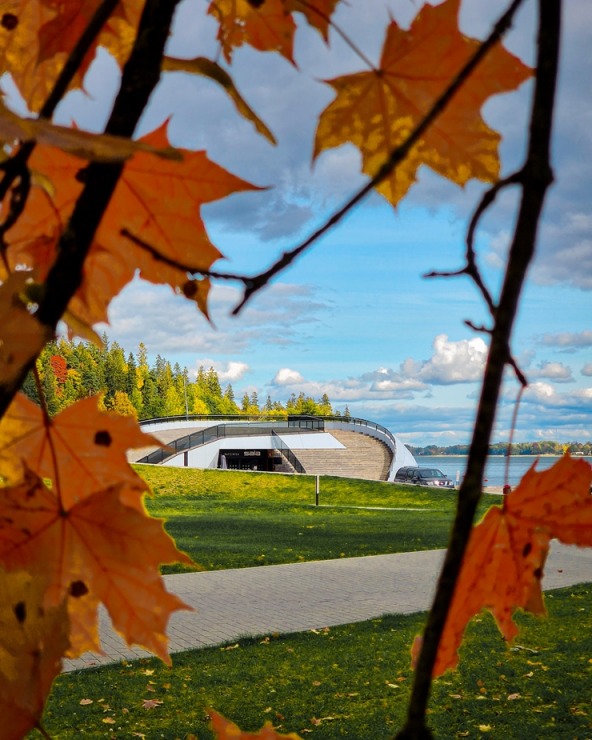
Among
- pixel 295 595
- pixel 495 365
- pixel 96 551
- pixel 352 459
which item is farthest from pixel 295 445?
pixel 495 365

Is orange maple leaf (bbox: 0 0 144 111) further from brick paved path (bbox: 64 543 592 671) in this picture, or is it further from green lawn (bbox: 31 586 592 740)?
brick paved path (bbox: 64 543 592 671)

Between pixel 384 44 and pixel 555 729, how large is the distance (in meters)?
4.46

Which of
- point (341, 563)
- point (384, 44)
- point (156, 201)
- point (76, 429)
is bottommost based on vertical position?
point (341, 563)

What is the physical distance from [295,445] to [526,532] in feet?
96.2

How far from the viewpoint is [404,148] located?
0.86ft

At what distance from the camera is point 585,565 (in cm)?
958

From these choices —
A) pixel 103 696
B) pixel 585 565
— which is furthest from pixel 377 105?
pixel 585 565

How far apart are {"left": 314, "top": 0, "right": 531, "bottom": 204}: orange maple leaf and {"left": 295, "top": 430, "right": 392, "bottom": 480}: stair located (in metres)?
27.4

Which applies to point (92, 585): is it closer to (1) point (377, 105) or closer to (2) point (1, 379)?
(2) point (1, 379)

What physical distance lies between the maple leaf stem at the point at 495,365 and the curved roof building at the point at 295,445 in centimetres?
2753

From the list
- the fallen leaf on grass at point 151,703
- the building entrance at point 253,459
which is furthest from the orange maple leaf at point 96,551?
the building entrance at point 253,459

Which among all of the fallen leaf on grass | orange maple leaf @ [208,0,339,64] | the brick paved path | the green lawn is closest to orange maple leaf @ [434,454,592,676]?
orange maple leaf @ [208,0,339,64]

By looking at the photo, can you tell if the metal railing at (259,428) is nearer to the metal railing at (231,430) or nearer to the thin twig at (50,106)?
the metal railing at (231,430)

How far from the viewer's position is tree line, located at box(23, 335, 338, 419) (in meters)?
45.1
